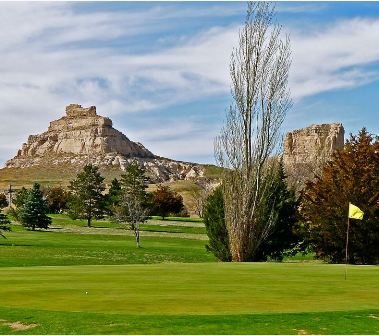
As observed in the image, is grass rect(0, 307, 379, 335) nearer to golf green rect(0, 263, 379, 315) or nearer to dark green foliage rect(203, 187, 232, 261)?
golf green rect(0, 263, 379, 315)

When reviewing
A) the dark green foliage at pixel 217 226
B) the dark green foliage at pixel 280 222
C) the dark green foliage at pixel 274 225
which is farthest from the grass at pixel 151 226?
the dark green foliage at pixel 280 222

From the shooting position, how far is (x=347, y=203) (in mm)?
37469

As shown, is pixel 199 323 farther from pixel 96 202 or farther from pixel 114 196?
pixel 114 196

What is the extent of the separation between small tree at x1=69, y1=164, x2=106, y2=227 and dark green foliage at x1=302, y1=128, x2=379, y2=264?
4945cm

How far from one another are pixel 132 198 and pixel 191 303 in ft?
196

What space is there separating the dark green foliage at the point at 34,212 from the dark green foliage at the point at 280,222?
123 feet

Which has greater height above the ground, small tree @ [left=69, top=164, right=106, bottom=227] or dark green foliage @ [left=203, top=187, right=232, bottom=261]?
small tree @ [left=69, top=164, right=106, bottom=227]

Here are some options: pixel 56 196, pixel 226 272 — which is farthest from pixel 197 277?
pixel 56 196

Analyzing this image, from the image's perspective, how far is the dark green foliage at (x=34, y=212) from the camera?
7388cm

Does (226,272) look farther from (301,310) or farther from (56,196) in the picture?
(56,196)

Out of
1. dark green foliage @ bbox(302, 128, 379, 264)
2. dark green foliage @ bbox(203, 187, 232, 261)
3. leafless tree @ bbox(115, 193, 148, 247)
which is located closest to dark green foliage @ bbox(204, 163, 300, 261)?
dark green foliage @ bbox(203, 187, 232, 261)

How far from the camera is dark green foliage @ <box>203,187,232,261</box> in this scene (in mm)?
42562

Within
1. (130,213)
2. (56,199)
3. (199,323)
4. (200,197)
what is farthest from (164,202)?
(199,323)

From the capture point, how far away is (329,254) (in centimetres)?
4047
